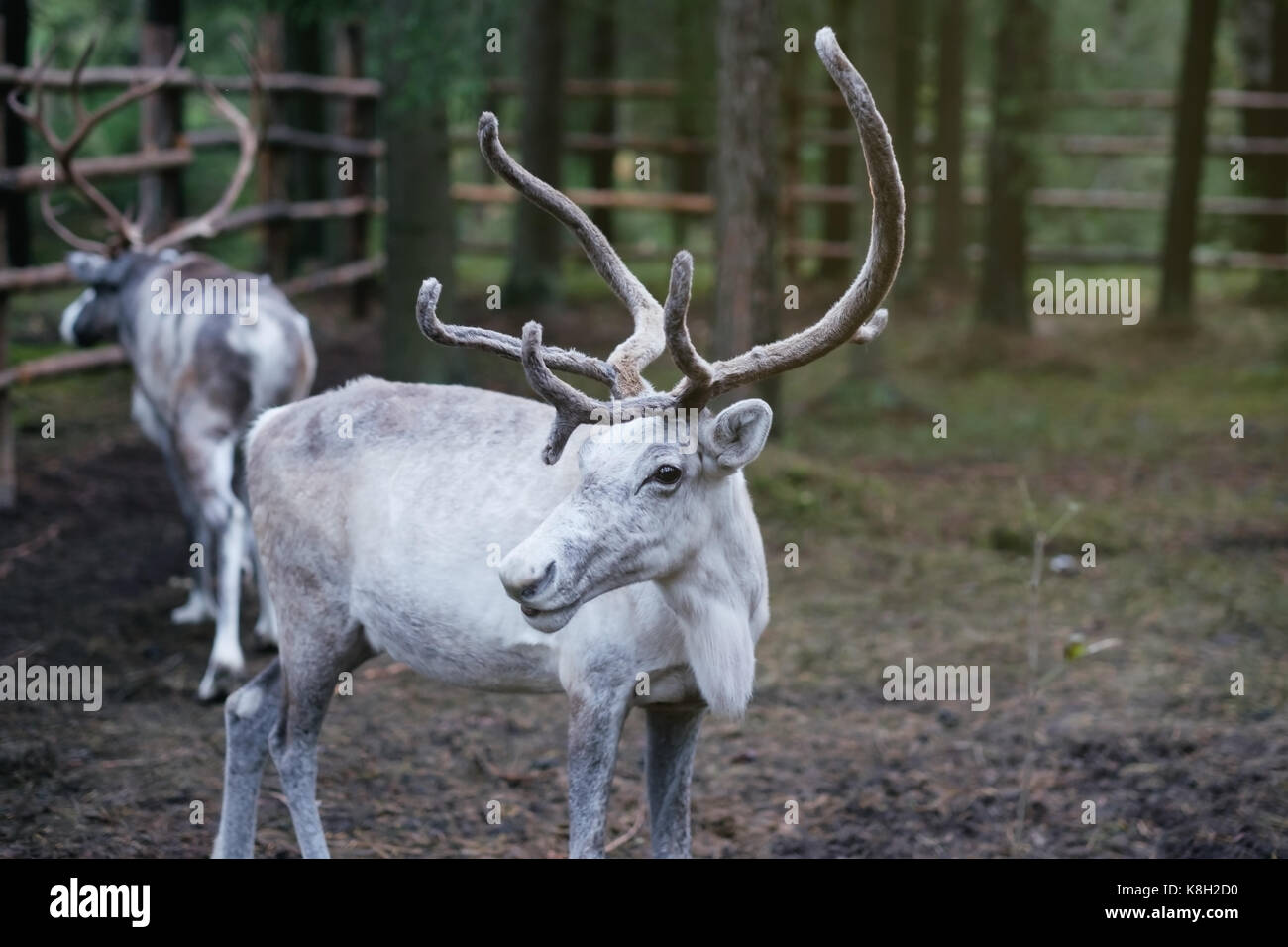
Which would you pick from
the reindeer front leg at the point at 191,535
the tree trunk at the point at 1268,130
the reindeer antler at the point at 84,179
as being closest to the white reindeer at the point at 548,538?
the reindeer front leg at the point at 191,535

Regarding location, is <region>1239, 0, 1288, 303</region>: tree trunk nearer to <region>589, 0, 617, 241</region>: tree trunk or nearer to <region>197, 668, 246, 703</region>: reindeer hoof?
<region>589, 0, 617, 241</region>: tree trunk

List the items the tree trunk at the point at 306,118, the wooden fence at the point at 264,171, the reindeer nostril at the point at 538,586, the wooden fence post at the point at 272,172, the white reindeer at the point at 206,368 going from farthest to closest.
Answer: the tree trunk at the point at 306,118 → the wooden fence post at the point at 272,172 → the wooden fence at the point at 264,171 → the white reindeer at the point at 206,368 → the reindeer nostril at the point at 538,586

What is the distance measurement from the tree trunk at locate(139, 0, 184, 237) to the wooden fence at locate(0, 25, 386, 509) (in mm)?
21

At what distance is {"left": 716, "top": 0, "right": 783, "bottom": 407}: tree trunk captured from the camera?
27.2 ft

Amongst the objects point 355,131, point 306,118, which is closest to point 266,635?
point 355,131

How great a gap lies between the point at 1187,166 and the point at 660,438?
12093 mm

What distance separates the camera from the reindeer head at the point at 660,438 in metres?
3.46

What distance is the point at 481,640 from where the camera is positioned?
4.05 metres

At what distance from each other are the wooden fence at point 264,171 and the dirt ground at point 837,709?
894 millimetres

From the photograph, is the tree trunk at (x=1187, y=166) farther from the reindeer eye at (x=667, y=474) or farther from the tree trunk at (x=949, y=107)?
the reindeer eye at (x=667, y=474)

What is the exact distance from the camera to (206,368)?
262 inches

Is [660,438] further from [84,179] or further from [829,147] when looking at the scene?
[829,147]

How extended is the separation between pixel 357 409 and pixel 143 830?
5.64 feet

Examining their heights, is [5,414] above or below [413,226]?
below
